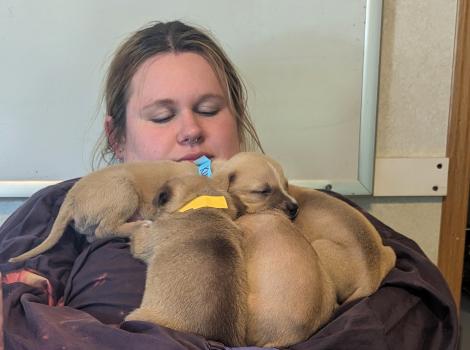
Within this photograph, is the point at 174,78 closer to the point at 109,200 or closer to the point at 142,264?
the point at 109,200

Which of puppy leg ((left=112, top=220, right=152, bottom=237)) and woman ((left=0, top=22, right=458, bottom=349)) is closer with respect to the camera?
woman ((left=0, top=22, right=458, bottom=349))

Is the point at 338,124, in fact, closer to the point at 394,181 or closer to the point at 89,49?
the point at 394,181

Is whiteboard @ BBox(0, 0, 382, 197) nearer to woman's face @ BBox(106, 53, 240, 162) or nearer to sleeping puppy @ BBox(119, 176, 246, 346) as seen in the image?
woman's face @ BBox(106, 53, 240, 162)

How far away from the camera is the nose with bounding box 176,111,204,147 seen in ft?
4.27

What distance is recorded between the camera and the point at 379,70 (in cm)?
188

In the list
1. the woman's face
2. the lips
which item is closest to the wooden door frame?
the woman's face

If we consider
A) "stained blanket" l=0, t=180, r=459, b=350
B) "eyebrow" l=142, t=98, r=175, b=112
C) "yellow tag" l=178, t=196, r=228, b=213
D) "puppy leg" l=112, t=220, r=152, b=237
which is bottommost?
"stained blanket" l=0, t=180, r=459, b=350

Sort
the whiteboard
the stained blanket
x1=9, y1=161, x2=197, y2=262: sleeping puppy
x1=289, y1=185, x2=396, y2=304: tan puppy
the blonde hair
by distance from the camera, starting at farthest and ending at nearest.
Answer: the whiteboard
the blonde hair
x1=9, y1=161, x2=197, y2=262: sleeping puppy
x1=289, y1=185, x2=396, y2=304: tan puppy
the stained blanket

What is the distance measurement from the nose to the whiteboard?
1.93 ft

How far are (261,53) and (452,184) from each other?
0.93 metres

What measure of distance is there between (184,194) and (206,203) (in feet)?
0.28

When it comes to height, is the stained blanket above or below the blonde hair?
below

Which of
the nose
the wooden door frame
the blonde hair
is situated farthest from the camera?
the wooden door frame

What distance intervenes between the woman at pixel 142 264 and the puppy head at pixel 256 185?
0.16 meters
